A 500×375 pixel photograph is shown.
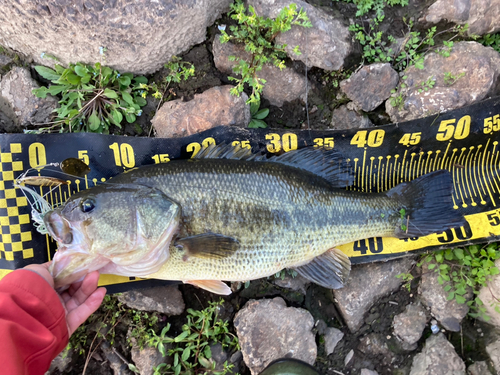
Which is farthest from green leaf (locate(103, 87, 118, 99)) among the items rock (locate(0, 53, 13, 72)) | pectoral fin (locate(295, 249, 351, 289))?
pectoral fin (locate(295, 249, 351, 289))

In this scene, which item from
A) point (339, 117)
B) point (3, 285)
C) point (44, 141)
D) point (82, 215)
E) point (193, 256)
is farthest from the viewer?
point (339, 117)

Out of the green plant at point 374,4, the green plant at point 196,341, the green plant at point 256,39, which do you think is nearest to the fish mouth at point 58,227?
the green plant at point 196,341

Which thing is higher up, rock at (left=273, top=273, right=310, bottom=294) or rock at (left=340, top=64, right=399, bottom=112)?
rock at (left=340, top=64, right=399, bottom=112)

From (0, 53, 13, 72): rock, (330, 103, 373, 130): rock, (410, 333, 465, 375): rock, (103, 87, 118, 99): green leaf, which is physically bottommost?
(410, 333, 465, 375): rock

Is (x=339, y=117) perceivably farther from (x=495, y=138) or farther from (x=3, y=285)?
(x=3, y=285)

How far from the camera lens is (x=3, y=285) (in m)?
2.06

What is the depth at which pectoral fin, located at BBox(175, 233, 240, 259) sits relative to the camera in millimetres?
2412

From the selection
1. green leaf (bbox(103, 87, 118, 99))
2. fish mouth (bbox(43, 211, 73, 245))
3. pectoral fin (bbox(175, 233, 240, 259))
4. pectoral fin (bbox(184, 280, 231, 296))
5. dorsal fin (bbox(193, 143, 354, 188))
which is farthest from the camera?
green leaf (bbox(103, 87, 118, 99))

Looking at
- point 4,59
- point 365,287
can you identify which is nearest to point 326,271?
point 365,287

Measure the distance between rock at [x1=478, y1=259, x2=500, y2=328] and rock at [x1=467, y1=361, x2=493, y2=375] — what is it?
→ 0.40m

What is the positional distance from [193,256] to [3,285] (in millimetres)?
1262

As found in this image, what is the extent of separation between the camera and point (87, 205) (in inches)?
89.0

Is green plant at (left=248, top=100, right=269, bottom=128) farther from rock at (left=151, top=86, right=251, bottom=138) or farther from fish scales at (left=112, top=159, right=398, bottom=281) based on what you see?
fish scales at (left=112, top=159, right=398, bottom=281)

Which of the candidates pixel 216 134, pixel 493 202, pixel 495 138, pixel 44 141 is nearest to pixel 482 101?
pixel 495 138
